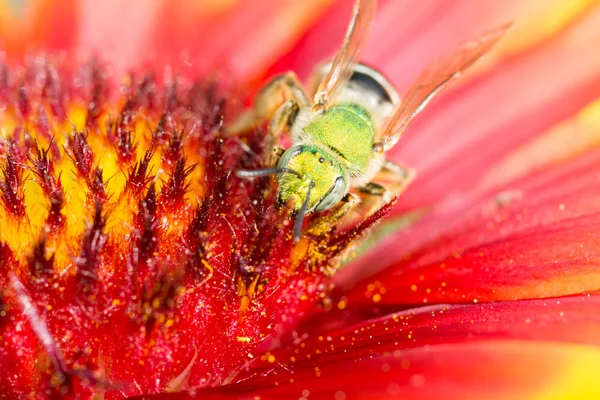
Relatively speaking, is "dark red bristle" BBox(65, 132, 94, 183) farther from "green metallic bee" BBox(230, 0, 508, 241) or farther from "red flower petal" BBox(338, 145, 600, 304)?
"red flower petal" BBox(338, 145, 600, 304)

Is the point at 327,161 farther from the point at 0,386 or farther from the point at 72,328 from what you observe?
the point at 0,386

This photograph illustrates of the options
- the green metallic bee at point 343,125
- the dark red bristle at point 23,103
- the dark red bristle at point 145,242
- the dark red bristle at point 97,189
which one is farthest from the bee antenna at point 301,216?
the dark red bristle at point 23,103

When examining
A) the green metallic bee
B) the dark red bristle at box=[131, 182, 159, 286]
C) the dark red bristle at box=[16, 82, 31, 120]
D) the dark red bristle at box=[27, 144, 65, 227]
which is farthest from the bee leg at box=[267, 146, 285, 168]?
the dark red bristle at box=[16, 82, 31, 120]

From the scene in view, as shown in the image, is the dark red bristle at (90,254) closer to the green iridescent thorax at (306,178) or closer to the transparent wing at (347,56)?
the green iridescent thorax at (306,178)

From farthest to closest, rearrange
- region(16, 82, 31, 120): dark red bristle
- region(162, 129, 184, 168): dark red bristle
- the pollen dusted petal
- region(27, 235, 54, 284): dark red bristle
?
1. the pollen dusted petal
2. region(16, 82, 31, 120): dark red bristle
3. region(162, 129, 184, 168): dark red bristle
4. region(27, 235, 54, 284): dark red bristle

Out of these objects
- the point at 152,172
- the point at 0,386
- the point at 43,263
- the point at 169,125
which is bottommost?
the point at 0,386

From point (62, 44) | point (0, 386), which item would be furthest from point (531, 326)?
point (62, 44)
